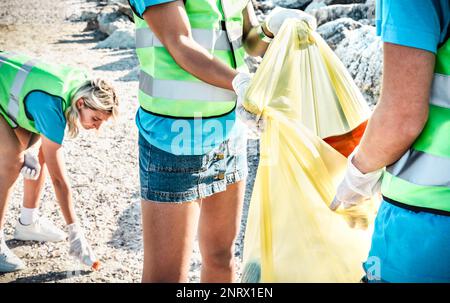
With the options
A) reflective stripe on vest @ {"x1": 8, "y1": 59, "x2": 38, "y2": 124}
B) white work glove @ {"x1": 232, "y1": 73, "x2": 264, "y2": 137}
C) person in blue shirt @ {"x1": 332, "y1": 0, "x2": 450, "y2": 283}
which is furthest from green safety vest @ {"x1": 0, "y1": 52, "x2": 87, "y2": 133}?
person in blue shirt @ {"x1": 332, "y1": 0, "x2": 450, "y2": 283}

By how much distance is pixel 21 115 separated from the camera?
2.76 metres

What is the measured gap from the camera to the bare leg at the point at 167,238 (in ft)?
5.73

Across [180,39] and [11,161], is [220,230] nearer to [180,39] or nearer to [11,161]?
[180,39]

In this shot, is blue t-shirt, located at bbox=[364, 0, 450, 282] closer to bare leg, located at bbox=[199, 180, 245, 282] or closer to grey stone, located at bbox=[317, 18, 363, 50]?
bare leg, located at bbox=[199, 180, 245, 282]

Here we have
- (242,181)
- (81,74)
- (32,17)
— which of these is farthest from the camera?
(32,17)

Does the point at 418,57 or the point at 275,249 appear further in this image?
the point at 275,249

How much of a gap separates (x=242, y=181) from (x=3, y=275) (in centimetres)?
174

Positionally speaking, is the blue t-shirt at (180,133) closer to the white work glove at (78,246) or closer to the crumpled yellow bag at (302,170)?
the crumpled yellow bag at (302,170)

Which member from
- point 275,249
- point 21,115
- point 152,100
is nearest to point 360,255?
point 275,249

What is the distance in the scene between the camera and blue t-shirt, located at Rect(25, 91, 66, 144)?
268 centimetres

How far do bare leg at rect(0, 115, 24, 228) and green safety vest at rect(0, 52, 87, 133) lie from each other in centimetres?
5

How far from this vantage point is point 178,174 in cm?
174

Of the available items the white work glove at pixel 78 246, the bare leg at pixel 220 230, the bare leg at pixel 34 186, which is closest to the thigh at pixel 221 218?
the bare leg at pixel 220 230
